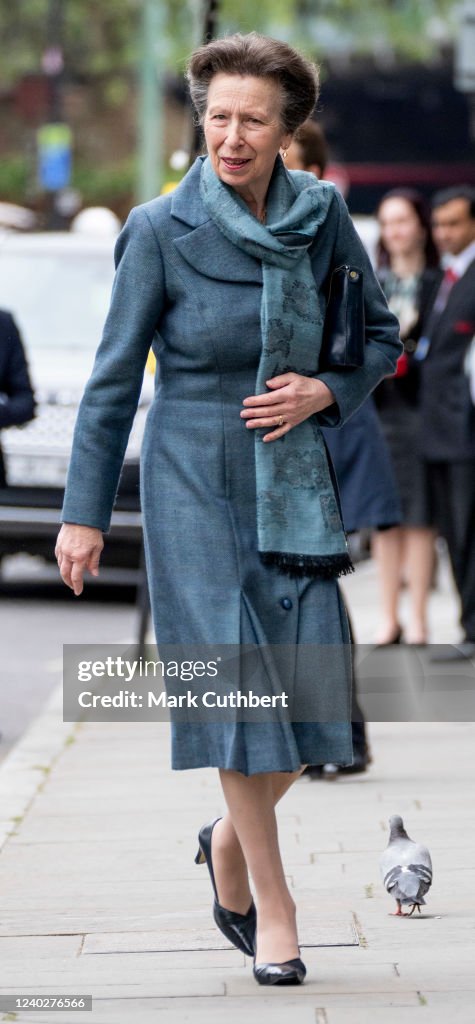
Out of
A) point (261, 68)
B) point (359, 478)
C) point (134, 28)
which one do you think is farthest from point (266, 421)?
point (134, 28)

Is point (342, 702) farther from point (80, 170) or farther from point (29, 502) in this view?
point (80, 170)

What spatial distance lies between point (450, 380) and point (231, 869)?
4.95 meters

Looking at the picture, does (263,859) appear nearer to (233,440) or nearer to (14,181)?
(233,440)

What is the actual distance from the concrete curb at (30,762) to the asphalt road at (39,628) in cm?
10

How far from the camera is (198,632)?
13.1 feet

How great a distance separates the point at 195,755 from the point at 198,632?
0.24 meters

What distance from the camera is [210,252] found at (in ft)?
13.2

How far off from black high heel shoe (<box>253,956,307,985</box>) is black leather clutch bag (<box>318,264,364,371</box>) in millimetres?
1170

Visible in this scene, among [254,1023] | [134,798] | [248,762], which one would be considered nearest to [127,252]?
[248,762]

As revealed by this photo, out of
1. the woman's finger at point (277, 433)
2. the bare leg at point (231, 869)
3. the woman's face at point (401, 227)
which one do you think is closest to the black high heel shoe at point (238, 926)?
the bare leg at point (231, 869)

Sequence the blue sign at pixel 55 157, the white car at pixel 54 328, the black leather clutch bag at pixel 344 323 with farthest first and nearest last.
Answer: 1. the blue sign at pixel 55 157
2. the white car at pixel 54 328
3. the black leather clutch bag at pixel 344 323

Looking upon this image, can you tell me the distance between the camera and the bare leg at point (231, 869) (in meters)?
4.20

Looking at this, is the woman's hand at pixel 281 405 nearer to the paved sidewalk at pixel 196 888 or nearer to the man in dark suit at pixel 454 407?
the paved sidewalk at pixel 196 888

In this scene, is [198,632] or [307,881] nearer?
[198,632]
